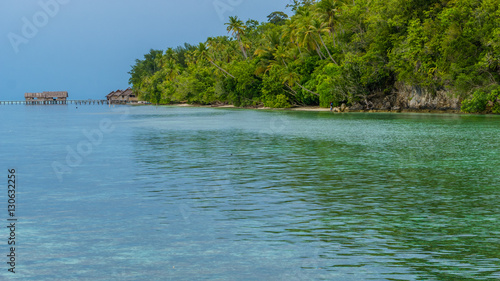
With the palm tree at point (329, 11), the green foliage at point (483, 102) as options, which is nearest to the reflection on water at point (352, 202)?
the green foliage at point (483, 102)

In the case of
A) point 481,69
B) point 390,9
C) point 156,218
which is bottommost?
point 156,218

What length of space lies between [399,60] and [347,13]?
974 centimetres

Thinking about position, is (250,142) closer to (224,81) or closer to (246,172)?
(246,172)

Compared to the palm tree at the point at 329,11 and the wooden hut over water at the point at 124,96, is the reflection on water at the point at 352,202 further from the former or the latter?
the wooden hut over water at the point at 124,96

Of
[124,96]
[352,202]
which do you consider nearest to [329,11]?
[352,202]

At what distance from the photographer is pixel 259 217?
10359mm

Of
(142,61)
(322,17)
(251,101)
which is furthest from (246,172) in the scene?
(142,61)

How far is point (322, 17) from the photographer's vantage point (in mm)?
72438

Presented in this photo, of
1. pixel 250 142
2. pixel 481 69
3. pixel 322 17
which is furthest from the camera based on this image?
pixel 322 17

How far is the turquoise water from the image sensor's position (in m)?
7.27

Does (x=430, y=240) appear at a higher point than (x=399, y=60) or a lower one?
lower

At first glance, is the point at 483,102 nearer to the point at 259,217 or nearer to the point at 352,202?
the point at 352,202

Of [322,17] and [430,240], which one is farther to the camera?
[322,17]

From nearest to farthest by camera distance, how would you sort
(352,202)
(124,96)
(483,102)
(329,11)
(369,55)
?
(352,202) → (483,102) → (369,55) → (329,11) → (124,96)
